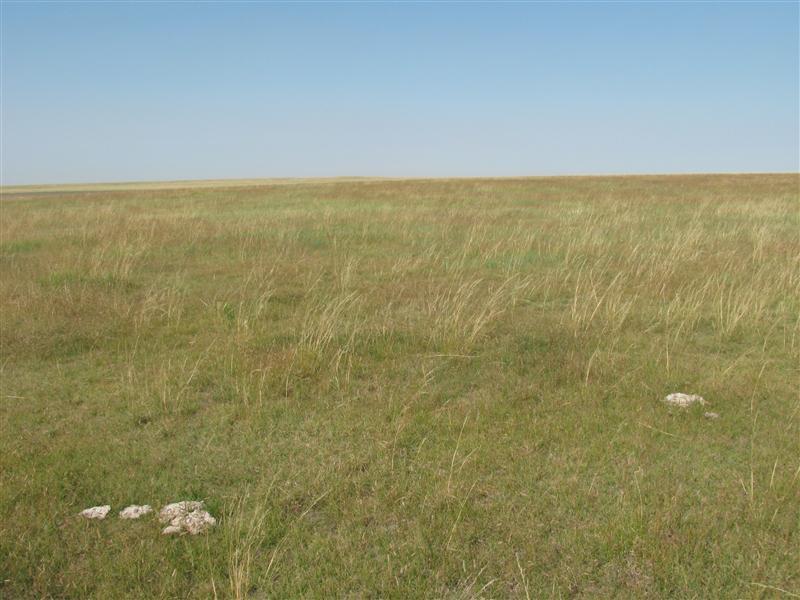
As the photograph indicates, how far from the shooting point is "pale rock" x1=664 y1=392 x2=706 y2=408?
16.2 ft

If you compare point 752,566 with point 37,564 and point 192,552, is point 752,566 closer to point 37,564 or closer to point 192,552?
point 192,552

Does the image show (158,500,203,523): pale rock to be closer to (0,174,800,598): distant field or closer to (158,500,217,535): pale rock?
(158,500,217,535): pale rock

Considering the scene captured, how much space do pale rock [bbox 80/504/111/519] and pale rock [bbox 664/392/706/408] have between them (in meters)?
4.18

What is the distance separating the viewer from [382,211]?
20016mm

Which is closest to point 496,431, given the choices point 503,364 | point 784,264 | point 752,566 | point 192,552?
point 503,364

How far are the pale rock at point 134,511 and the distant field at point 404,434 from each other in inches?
2.2

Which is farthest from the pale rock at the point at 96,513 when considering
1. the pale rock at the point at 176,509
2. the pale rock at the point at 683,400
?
the pale rock at the point at 683,400

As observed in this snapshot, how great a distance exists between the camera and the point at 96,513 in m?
3.61

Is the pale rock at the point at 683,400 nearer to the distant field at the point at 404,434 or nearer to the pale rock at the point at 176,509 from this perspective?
the distant field at the point at 404,434

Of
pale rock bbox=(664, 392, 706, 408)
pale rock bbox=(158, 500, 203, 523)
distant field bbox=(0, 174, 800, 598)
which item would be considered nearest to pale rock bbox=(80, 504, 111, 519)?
distant field bbox=(0, 174, 800, 598)

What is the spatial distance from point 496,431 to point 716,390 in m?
2.12

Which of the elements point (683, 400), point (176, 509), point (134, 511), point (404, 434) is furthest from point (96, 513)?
point (683, 400)

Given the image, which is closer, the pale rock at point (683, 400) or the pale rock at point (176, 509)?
the pale rock at point (176, 509)

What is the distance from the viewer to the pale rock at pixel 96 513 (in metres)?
3.60
